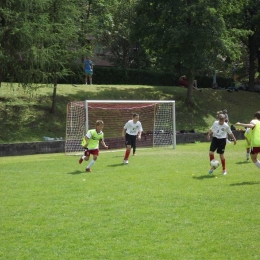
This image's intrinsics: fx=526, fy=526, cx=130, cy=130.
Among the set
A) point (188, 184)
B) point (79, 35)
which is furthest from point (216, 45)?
point (188, 184)

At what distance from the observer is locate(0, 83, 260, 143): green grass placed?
3006cm

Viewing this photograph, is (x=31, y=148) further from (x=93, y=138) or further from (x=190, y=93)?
(x=190, y=93)

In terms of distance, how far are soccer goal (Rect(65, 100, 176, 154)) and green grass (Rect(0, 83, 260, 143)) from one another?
2.64m

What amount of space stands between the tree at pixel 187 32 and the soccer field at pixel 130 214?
20.8m

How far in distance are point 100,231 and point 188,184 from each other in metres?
5.27

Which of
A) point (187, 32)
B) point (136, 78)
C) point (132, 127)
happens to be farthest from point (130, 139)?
point (136, 78)

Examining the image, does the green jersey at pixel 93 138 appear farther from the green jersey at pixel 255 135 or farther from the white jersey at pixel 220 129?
the green jersey at pixel 255 135

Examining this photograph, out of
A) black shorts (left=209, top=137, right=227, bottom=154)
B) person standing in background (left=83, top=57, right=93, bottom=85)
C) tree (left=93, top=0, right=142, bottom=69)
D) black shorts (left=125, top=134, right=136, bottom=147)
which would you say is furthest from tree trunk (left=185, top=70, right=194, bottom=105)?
black shorts (left=209, top=137, right=227, bottom=154)

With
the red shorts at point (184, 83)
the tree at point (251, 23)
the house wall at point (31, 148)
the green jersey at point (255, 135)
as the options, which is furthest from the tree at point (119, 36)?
the green jersey at point (255, 135)

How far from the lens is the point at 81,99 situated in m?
34.6

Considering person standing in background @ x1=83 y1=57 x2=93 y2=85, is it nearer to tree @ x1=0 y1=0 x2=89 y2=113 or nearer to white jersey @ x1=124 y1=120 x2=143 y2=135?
tree @ x1=0 y1=0 x2=89 y2=113

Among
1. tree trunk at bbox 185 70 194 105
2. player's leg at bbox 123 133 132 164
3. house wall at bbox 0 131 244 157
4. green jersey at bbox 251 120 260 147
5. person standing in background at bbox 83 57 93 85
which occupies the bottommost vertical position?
house wall at bbox 0 131 244 157

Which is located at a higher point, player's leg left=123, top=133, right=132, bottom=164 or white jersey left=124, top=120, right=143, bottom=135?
white jersey left=124, top=120, right=143, bottom=135

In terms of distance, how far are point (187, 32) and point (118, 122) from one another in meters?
9.48
